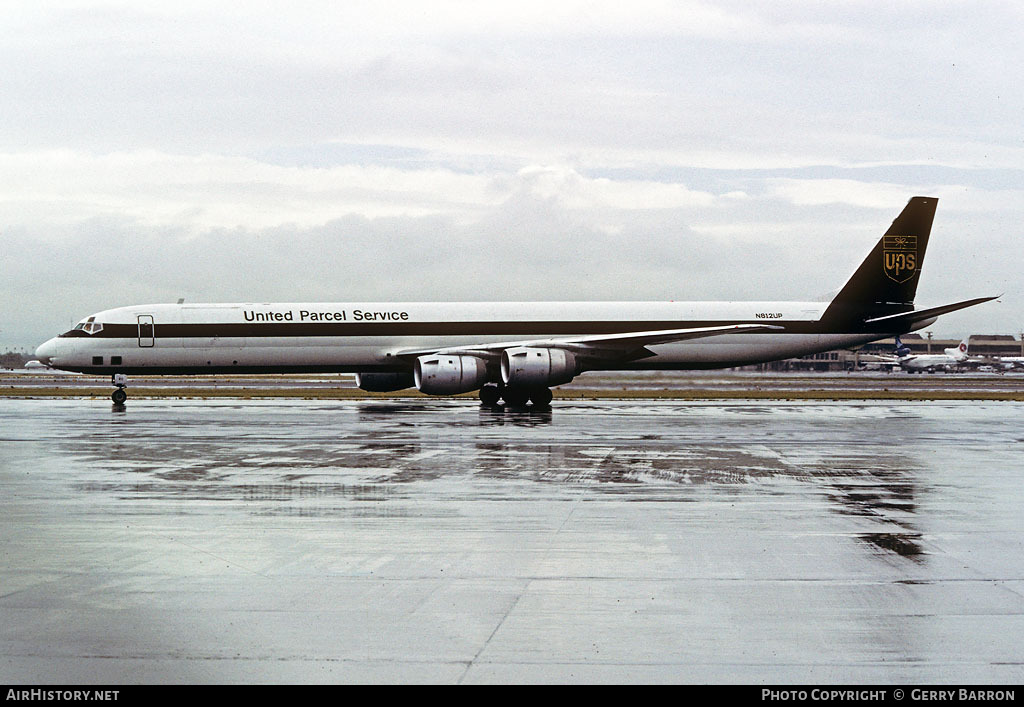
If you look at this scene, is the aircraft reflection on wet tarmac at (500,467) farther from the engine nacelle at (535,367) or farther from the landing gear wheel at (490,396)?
the landing gear wheel at (490,396)

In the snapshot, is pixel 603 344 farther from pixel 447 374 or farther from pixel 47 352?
pixel 47 352

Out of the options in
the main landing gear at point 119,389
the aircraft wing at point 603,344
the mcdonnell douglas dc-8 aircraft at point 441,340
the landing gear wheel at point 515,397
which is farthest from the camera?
the main landing gear at point 119,389

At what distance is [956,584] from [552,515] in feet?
16.9

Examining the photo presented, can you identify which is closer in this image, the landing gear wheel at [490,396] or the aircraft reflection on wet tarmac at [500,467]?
the aircraft reflection on wet tarmac at [500,467]

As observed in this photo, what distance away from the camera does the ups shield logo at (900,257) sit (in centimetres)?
4531

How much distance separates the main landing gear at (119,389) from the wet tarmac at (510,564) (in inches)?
689

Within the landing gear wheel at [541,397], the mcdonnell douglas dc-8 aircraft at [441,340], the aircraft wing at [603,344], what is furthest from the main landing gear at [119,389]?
the landing gear wheel at [541,397]

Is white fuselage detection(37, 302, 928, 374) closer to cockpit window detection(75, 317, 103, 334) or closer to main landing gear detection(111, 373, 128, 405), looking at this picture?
cockpit window detection(75, 317, 103, 334)

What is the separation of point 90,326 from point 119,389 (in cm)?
259

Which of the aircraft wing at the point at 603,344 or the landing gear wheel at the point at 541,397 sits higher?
the aircraft wing at the point at 603,344

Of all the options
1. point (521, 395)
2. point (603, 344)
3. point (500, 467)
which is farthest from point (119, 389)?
point (500, 467)

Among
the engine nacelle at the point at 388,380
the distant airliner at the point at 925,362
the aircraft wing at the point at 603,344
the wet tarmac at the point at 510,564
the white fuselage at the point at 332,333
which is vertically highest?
the white fuselage at the point at 332,333

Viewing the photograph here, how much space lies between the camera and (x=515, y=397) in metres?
37.6
